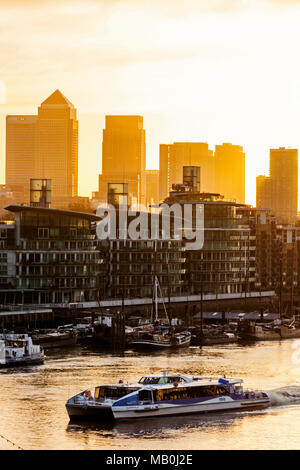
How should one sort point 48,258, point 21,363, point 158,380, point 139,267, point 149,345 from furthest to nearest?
point 139,267, point 48,258, point 149,345, point 21,363, point 158,380

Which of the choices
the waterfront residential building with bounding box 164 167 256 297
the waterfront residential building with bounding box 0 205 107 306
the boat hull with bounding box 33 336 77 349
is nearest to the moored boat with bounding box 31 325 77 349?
the boat hull with bounding box 33 336 77 349

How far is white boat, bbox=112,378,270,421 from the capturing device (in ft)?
204

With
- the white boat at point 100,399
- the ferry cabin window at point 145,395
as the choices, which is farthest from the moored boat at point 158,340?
the ferry cabin window at point 145,395

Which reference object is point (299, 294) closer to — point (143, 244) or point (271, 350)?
point (143, 244)

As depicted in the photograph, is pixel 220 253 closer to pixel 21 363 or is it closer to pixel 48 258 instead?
pixel 48 258

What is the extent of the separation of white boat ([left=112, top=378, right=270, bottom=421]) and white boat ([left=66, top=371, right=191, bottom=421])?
15.3 inches

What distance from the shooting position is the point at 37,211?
106438 mm

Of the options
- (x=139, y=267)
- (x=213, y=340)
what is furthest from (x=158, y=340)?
(x=139, y=267)

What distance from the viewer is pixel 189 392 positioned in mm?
63812

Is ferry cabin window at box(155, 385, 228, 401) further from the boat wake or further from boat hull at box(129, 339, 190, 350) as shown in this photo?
boat hull at box(129, 339, 190, 350)

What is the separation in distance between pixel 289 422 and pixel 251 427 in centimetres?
228

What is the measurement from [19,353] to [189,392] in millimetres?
18805
